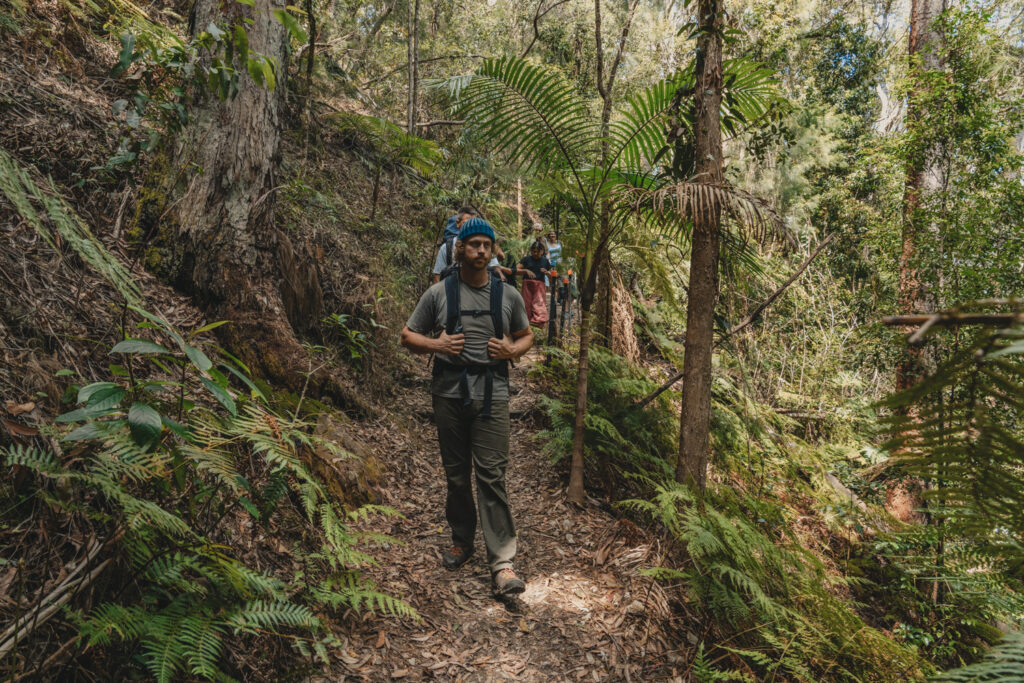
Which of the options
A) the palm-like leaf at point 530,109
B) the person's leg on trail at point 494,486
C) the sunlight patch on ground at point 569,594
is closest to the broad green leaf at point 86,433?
the person's leg on trail at point 494,486

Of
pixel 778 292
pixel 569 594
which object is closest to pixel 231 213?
pixel 569 594

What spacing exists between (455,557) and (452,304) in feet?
6.14

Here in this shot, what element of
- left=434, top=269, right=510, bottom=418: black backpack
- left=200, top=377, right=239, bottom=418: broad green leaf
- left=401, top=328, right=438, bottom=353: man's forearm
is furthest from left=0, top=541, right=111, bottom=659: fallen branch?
left=434, top=269, right=510, bottom=418: black backpack

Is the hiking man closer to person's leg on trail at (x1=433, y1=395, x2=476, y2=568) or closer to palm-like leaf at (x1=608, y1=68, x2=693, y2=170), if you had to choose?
person's leg on trail at (x1=433, y1=395, x2=476, y2=568)

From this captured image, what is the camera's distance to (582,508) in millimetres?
4867

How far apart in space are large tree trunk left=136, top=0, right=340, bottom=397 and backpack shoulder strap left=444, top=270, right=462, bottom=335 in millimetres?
1608

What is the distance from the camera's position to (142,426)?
1.65 m

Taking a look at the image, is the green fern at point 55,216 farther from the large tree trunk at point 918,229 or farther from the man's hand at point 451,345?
the large tree trunk at point 918,229

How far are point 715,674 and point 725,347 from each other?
276 inches

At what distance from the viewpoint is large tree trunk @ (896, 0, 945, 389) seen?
6.31m

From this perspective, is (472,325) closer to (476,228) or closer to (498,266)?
(476,228)

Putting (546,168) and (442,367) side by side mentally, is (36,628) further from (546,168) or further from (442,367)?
(546,168)

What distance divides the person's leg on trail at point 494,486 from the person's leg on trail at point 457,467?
4.2 inches

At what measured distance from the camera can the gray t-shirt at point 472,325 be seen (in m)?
3.60
